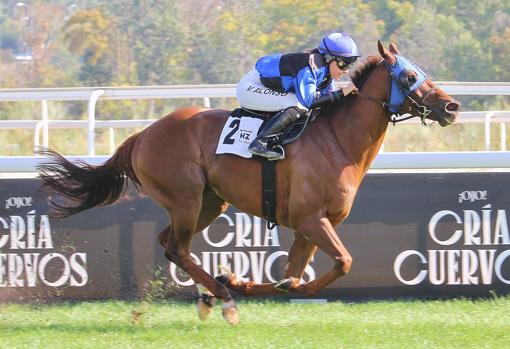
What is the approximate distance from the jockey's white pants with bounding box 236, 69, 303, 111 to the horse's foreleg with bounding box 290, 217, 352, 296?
801 mm

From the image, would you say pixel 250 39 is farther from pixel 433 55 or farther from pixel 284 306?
pixel 284 306

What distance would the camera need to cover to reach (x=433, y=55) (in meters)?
29.9

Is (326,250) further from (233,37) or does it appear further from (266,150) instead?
(233,37)

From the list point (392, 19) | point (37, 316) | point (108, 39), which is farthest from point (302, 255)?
point (392, 19)

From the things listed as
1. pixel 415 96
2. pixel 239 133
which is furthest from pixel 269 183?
pixel 415 96

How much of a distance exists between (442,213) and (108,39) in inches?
1064

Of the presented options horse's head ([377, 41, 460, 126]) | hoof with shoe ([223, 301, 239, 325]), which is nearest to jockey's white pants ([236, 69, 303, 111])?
horse's head ([377, 41, 460, 126])

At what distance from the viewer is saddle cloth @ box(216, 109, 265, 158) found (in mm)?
6664

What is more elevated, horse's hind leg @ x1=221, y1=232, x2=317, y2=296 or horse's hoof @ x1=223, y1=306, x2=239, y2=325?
horse's hind leg @ x1=221, y1=232, x2=317, y2=296

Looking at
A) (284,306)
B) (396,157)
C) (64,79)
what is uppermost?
(64,79)

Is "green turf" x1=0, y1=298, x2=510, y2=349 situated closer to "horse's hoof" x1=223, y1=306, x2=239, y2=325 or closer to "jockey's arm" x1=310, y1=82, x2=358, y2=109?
"horse's hoof" x1=223, y1=306, x2=239, y2=325

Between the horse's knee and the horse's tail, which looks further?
the horse's tail

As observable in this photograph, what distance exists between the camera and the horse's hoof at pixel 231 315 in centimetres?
650

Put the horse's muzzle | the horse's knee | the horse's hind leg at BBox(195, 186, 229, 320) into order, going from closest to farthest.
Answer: the horse's knee, the horse's muzzle, the horse's hind leg at BBox(195, 186, 229, 320)
